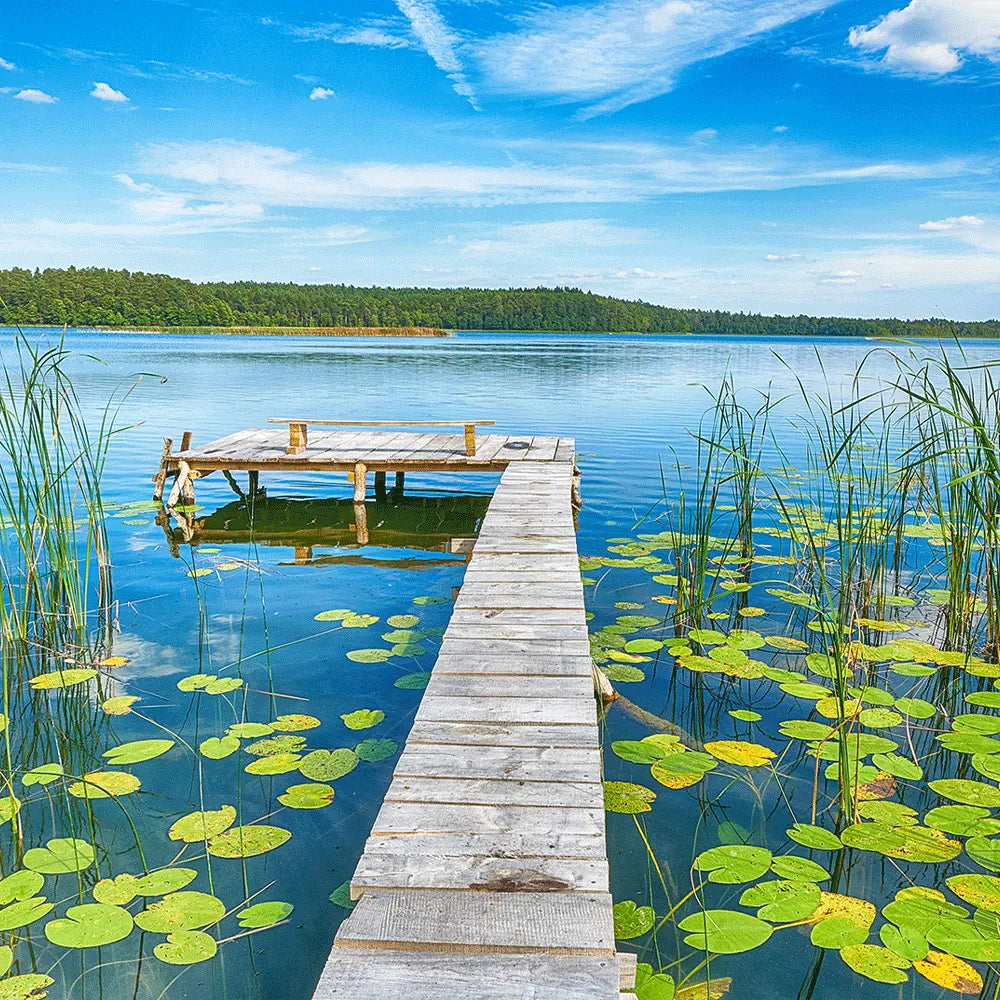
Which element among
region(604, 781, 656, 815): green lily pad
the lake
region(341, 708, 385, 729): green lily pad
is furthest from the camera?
region(341, 708, 385, 729): green lily pad

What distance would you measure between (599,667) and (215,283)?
8771cm

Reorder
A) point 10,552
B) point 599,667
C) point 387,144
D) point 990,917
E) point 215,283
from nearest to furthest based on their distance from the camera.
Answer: point 990,917
point 599,667
point 10,552
point 387,144
point 215,283

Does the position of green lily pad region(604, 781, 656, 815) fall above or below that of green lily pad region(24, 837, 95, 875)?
below

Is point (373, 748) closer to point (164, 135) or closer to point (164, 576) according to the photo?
point (164, 576)

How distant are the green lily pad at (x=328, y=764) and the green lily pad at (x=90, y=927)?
108cm

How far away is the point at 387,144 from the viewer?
4225cm

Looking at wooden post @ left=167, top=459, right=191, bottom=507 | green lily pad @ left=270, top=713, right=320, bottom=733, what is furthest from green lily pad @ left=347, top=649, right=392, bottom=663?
wooden post @ left=167, top=459, right=191, bottom=507

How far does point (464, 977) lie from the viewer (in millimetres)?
1531

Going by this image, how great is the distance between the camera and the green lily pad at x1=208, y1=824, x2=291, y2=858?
113 inches

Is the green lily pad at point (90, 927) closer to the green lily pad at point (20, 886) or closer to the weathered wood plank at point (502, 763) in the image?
the green lily pad at point (20, 886)

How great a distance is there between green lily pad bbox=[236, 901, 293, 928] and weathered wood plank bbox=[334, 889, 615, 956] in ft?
3.24

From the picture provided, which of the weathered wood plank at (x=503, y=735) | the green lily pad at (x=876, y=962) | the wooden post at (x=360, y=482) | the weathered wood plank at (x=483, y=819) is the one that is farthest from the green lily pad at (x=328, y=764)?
the wooden post at (x=360, y=482)

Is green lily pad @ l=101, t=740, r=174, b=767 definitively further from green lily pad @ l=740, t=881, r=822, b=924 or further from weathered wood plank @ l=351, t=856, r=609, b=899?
green lily pad @ l=740, t=881, r=822, b=924

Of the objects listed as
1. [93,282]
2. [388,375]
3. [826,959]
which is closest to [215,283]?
[93,282]
